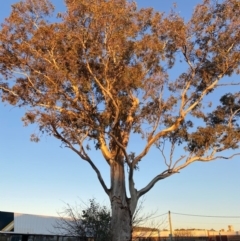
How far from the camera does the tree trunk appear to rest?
46.6 feet

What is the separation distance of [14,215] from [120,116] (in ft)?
72.0

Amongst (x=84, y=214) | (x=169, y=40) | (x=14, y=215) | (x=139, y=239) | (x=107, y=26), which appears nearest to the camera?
(x=107, y=26)

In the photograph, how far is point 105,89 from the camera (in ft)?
49.4

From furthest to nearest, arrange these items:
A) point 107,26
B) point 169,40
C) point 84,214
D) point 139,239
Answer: point 139,239 < point 84,214 < point 169,40 < point 107,26

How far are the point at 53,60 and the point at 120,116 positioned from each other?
303 centimetres

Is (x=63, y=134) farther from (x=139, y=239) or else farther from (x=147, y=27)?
(x=139, y=239)

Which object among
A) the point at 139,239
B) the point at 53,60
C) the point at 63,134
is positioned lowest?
the point at 139,239

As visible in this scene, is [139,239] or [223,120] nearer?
[223,120]

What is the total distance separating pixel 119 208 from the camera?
1441cm

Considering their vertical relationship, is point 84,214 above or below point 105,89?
below

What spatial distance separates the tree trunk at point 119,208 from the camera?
14.2 m

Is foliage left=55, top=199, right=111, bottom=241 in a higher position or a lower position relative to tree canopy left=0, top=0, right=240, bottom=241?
lower

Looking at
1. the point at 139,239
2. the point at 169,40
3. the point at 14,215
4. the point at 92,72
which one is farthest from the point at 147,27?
the point at 14,215

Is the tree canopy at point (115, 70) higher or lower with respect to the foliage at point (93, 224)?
higher
